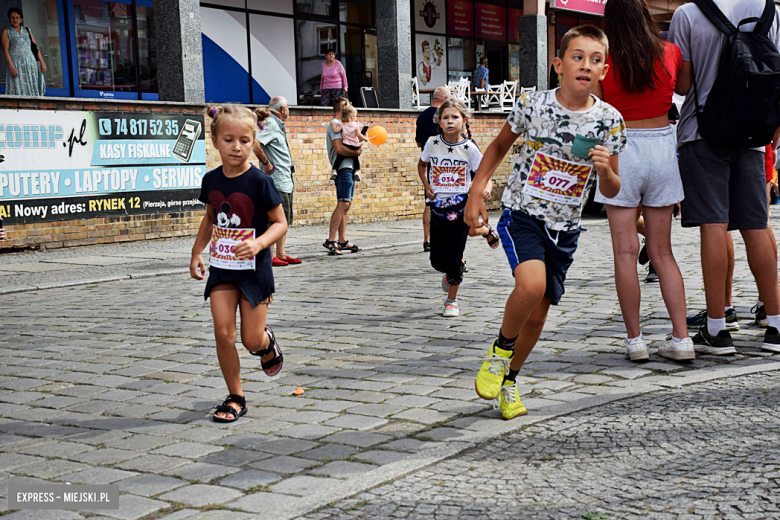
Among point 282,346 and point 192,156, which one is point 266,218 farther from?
point 192,156

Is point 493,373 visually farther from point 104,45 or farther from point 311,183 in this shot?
point 104,45

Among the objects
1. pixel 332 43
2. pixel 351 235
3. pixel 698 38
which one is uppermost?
pixel 332 43

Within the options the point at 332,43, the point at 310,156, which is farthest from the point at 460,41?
the point at 310,156

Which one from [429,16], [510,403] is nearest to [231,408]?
[510,403]

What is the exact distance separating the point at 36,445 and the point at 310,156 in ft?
41.5

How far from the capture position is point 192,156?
46.5ft

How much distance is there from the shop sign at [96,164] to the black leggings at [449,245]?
6952 millimetres

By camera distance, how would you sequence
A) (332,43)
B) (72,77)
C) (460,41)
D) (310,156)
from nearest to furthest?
(310,156) < (72,77) < (332,43) < (460,41)

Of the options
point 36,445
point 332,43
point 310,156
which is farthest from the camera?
point 332,43

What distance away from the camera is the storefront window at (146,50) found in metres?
19.5

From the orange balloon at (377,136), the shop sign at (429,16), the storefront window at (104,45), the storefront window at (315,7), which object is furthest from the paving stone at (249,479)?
the shop sign at (429,16)

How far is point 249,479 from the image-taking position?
11.3ft

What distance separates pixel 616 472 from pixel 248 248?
194 cm

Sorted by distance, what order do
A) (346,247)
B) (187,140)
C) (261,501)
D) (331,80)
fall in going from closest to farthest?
(261,501) < (346,247) < (187,140) < (331,80)
